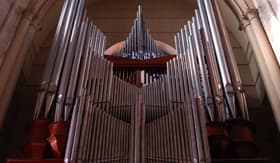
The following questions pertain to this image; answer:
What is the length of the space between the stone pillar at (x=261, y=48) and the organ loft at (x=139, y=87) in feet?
0.05

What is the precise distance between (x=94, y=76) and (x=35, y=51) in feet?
7.95

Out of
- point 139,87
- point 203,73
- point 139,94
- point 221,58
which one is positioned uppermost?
point 221,58

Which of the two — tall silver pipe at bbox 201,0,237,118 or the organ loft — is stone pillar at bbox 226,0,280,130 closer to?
the organ loft

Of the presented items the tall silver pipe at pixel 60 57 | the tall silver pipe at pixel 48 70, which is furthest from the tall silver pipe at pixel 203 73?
the tall silver pipe at pixel 48 70

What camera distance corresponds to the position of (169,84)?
19.1ft

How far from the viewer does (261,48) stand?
6434 millimetres

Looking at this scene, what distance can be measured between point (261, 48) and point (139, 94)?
7.12 feet

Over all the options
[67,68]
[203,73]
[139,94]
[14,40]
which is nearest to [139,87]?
[139,94]

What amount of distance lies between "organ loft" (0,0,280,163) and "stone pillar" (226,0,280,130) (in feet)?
0.05

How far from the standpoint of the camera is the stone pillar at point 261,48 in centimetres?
591

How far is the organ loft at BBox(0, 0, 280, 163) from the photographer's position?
14.9 ft

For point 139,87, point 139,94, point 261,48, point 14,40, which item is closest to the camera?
point 139,94

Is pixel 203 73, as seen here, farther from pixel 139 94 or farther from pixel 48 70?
pixel 48 70

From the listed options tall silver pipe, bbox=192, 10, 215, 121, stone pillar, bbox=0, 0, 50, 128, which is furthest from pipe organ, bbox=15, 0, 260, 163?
stone pillar, bbox=0, 0, 50, 128
